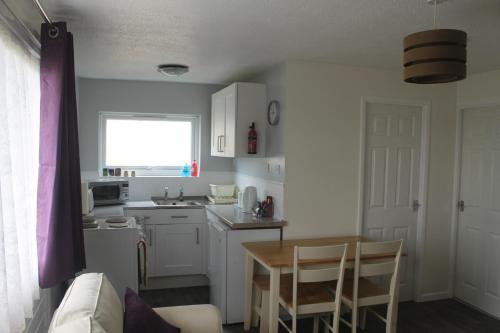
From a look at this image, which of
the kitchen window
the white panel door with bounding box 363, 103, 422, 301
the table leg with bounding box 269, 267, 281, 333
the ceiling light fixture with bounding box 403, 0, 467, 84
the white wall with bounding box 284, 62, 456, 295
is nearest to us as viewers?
the ceiling light fixture with bounding box 403, 0, 467, 84

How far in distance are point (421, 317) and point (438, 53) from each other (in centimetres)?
290

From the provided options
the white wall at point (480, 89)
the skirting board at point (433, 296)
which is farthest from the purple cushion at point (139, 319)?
the white wall at point (480, 89)

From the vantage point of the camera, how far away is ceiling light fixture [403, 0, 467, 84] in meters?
1.79

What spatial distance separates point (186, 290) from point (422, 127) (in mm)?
3008

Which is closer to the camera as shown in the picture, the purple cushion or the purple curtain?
the purple cushion

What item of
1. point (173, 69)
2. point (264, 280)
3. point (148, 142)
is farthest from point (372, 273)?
point (148, 142)

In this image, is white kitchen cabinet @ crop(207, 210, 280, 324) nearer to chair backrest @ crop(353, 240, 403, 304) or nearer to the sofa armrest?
chair backrest @ crop(353, 240, 403, 304)

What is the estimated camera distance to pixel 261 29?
2705 mm

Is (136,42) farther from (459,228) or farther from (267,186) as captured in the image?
(459,228)

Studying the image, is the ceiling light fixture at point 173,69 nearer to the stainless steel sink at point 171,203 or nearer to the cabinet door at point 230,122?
the cabinet door at point 230,122

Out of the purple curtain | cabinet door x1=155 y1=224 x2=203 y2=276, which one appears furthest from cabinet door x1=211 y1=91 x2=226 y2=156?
the purple curtain

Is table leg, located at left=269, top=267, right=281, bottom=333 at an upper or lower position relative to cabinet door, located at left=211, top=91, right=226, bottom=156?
lower

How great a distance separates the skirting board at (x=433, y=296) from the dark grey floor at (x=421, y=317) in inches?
2.1

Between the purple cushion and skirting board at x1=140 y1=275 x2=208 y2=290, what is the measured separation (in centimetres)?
252
